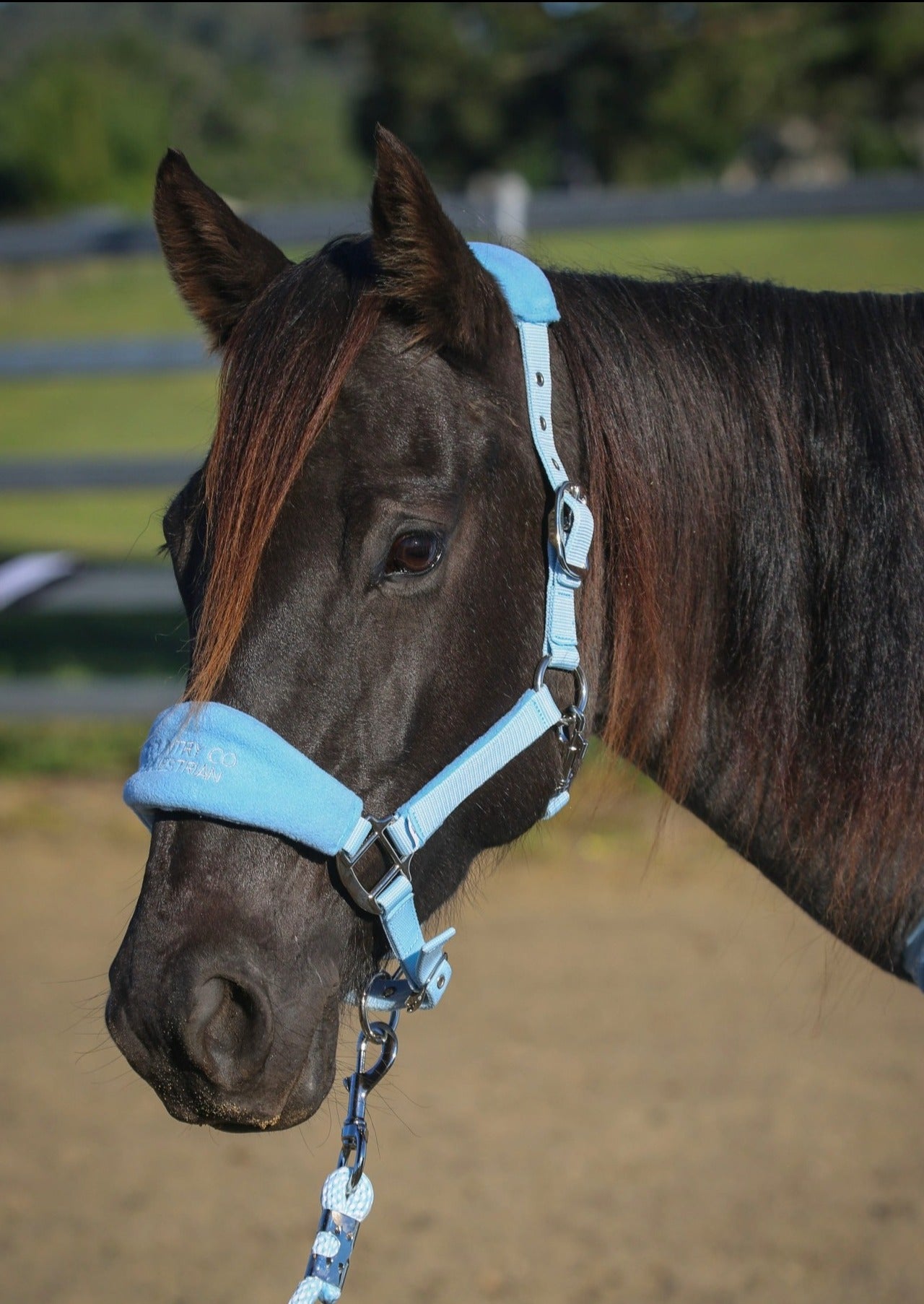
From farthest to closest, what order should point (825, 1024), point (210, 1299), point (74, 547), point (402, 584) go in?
point (74, 547)
point (825, 1024)
point (210, 1299)
point (402, 584)

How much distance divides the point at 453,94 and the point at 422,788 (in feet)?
92.2

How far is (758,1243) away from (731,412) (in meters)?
1.93

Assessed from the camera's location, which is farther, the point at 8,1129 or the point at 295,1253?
the point at 8,1129

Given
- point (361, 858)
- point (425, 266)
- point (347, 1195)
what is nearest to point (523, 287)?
point (425, 266)

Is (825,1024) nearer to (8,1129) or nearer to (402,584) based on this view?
(8,1129)

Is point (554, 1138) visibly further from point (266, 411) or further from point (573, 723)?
point (266, 411)

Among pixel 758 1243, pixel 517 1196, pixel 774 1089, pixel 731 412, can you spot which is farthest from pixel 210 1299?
pixel 731 412

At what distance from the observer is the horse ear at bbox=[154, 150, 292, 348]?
1.62 meters

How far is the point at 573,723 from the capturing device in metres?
1.56

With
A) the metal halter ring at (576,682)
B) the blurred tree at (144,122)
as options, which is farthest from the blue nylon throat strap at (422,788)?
the blurred tree at (144,122)

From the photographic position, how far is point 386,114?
94.5 feet

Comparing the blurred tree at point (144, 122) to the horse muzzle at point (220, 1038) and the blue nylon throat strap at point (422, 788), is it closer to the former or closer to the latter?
the blue nylon throat strap at point (422, 788)

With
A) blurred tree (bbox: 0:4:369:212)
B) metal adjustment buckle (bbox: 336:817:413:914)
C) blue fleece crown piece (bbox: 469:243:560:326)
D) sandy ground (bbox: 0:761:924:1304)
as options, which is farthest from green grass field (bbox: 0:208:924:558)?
metal adjustment buckle (bbox: 336:817:413:914)

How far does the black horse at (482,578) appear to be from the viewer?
1.37 meters
